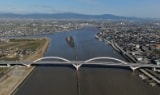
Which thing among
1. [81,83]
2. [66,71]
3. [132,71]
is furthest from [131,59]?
[81,83]

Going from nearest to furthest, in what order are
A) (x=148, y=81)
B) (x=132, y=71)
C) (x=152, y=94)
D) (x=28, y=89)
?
1. (x=152, y=94)
2. (x=28, y=89)
3. (x=148, y=81)
4. (x=132, y=71)

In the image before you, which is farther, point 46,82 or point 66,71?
point 66,71

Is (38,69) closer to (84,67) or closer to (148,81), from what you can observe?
(84,67)

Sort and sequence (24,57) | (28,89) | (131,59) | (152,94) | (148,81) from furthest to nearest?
(24,57) → (131,59) → (148,81) → (28,89) → (152,94)

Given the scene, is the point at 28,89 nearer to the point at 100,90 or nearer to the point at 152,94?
the point at 100,90

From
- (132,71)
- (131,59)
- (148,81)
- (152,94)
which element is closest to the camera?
(152,94)

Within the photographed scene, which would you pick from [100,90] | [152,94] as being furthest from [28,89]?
[152,94]

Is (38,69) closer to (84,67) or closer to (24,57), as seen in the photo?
(84,67)

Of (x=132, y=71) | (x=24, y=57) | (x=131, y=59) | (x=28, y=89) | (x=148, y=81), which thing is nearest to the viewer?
(x=28, y=89)

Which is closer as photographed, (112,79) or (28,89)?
(28,89)
